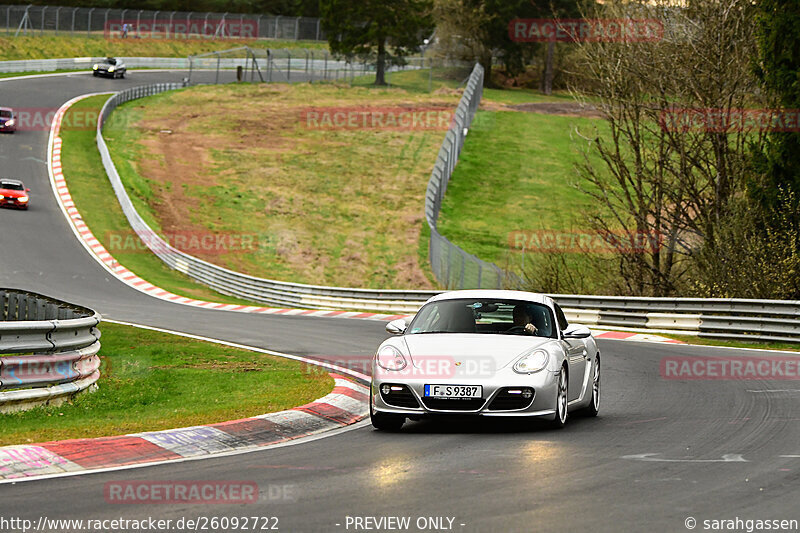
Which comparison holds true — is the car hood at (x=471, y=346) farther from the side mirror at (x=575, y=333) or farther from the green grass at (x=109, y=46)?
the green grass at (x=109, y=46)

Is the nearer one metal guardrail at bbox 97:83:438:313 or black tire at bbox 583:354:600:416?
black tire at bbox 583:354:600:416

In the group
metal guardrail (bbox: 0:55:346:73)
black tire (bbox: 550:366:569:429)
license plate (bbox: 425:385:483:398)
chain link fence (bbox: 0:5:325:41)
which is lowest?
black tire (bbox: 550:366:569:429)

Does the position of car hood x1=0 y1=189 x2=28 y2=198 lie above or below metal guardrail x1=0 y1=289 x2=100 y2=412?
below

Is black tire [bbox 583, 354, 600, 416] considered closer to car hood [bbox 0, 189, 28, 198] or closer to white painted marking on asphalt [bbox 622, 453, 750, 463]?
white painted marking on asphalt [bbox 622, 453, 750, 463]

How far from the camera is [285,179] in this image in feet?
187

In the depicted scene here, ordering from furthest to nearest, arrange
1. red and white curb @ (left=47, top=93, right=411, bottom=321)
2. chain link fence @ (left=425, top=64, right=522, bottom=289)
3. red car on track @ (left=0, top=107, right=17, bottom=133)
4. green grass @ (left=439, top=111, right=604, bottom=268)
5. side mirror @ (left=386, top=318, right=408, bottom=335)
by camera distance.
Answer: red car on track @ (left=0, top=107, right=17, bottom=133), green grass @ (left=439, top=111, right=604, bottom=268), red and white curb @ (left=47, top=93, right=411, bottom=321), chain link fence @ (left=425, top=64, right=522, bottom=289), side mirror @ (left=386, top=318, right=408, bottom=335)

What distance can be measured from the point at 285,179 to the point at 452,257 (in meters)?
25.5

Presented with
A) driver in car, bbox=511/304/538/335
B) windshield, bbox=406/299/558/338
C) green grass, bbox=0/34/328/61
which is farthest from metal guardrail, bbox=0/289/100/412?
green grass, bbox=0/34/328/61

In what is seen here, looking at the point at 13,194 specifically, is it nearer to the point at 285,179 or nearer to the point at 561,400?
the point at 285,179

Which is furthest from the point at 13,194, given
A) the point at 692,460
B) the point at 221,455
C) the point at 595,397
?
the point at 692,460

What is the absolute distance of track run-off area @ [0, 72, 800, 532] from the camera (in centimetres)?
658

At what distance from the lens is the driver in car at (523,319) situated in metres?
11.2

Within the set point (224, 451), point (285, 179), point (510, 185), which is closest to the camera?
point (224, 451)

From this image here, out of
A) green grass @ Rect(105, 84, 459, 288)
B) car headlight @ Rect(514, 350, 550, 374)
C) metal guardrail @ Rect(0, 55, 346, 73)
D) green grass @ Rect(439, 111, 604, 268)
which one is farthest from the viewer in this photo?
metal guardrail @ Rect(0, 55, 346, 73)
